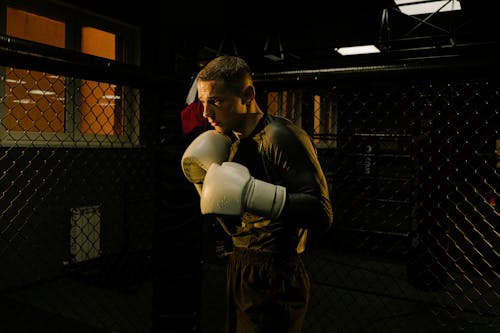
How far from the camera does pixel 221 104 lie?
114cm

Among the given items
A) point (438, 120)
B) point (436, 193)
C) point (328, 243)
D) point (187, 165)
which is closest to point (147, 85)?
point (187, 165)

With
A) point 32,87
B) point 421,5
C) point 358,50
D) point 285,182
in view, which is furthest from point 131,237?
point 358,50

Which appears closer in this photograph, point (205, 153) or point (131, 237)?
Result: point (205, 153)

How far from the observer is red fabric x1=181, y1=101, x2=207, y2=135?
5.15 feet

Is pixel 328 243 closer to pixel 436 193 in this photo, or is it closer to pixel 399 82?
pixel 436 193

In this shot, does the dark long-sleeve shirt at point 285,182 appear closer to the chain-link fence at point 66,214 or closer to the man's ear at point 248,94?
the man's ear at point 248,94

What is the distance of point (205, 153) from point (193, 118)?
1.49ft

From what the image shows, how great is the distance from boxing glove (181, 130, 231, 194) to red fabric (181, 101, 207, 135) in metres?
0.37

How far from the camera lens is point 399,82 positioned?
4.89 ft

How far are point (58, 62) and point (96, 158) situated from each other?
10.5 ft

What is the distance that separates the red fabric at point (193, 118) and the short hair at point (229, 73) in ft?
1.32

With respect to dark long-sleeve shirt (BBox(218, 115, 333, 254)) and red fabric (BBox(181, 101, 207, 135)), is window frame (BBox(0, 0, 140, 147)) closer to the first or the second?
red fabric (BBox(181, 101, 207, 135))

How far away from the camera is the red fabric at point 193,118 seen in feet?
5.15

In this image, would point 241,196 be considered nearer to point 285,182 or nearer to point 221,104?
Result: point 285,182
